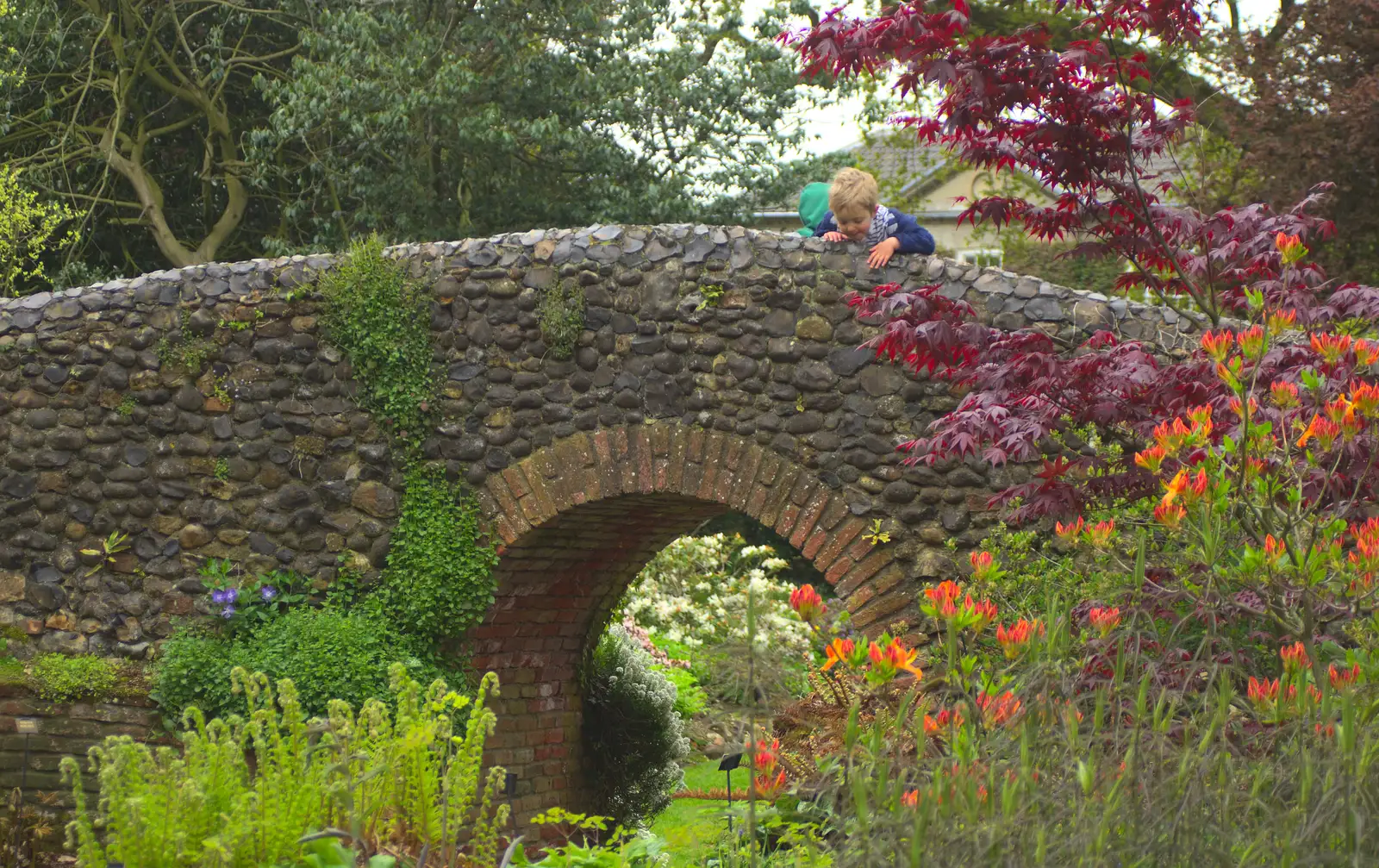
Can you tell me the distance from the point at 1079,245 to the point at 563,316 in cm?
243

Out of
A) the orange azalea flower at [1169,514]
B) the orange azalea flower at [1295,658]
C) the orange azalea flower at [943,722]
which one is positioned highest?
the orange azalea flower at [1169,514]

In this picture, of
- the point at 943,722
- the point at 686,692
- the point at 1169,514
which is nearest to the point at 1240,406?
the point at 1169,514

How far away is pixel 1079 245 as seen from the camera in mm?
5191

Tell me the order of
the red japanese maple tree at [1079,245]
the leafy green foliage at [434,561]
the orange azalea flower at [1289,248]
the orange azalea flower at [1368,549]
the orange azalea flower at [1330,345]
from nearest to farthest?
1. the orange azalea flower at [1368,549]
2. the orange azalea flower at [1330,345]
3. the orange azalea flower at [1289,248]
4. the red japanese maple tree at [1079,245]
5. the leafy green foliage at [434,561]

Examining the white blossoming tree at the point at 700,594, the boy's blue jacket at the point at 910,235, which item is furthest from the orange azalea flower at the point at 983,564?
the white blossoming tree at the point at 700,594

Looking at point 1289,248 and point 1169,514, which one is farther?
point 1289,248

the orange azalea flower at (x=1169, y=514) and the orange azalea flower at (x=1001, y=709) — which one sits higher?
the orange azalea flower at (x=1169, y=514)

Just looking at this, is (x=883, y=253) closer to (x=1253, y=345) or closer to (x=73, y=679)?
(x=1253, y=345)

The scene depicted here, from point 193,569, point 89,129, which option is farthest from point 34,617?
point 89,129

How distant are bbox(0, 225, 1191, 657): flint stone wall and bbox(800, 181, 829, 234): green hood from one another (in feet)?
1.10

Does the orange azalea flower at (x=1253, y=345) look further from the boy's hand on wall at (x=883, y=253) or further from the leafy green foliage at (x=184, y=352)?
the leafy green foliage at (x=184, y=352)

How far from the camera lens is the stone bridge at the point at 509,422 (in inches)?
239

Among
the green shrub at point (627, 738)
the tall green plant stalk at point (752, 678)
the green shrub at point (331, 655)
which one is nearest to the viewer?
the tall green plant stalk at point (752, 678)

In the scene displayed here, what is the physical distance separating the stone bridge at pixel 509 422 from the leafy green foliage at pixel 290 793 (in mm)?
3120
